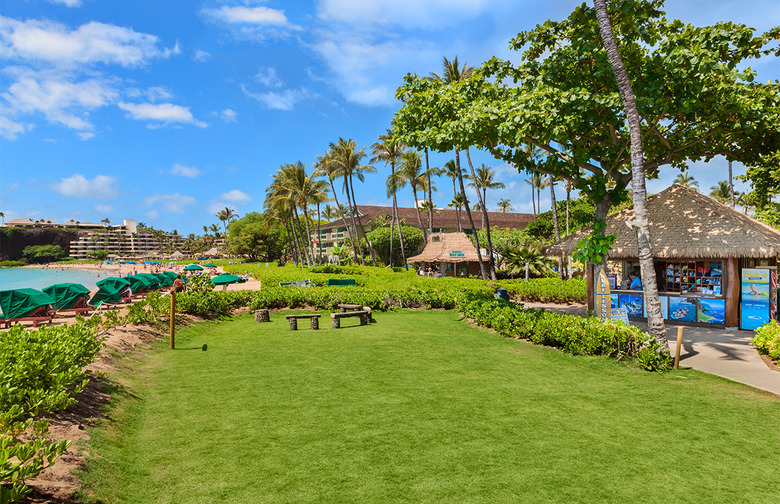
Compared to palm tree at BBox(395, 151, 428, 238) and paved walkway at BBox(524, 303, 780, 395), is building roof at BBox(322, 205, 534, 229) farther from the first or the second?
paved walkway at BBox(524, 303, 780, 395)

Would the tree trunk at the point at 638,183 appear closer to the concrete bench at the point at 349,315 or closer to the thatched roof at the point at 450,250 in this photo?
the concrete bench at the point at 349,315

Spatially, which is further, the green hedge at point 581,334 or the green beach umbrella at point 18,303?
the green beach umbrella at point 18,303

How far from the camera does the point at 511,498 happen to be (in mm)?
4508

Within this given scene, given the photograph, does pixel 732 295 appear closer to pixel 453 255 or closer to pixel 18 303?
pixel 453 255

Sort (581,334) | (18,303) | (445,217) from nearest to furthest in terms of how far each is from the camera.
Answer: (581,334) → (18,303) → (445,217)

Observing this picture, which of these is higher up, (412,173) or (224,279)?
(412,173)

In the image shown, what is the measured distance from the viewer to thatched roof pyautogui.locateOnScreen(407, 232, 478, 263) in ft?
114

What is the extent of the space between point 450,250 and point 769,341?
25.7 metres

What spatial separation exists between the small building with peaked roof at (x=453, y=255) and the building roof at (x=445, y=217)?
83.5 ft

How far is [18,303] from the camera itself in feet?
54.9

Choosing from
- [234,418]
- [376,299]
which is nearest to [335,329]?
[376,299]

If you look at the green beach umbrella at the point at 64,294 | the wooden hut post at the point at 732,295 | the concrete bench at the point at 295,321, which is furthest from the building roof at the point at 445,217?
the wooden hut post at the point at 732,295

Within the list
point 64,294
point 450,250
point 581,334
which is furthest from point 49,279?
point 581,334

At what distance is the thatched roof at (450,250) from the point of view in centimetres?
3481
